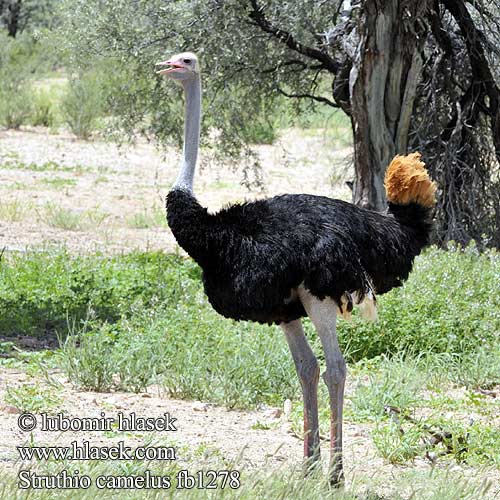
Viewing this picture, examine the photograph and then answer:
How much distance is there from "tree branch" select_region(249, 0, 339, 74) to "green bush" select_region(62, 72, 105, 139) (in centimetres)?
897

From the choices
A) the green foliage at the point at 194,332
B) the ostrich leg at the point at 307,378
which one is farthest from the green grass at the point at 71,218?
the ostrich leg at the point at 307,378

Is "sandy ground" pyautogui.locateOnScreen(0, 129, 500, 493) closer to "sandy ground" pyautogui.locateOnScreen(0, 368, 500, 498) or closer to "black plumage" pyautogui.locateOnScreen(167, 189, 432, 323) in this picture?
"sandy ground" pyautogui.locateOnScreen(0, 368, 500, 498)

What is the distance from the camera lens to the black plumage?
4.55 meters

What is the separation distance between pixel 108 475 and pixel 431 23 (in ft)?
23.0

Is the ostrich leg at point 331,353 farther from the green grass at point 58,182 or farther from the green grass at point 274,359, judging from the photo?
the green grass at point 58,182

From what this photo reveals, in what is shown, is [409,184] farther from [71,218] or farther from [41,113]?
[41,113]

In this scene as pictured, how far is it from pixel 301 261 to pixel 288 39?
19.4 feet

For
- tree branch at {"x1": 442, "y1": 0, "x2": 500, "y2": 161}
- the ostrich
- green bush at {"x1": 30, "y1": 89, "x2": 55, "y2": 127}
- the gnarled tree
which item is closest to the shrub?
green bush at {"x1": 30, "y1": 89, "x2": 55, "y2": 127}

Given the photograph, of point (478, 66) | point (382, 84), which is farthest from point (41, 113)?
point (382, 84)

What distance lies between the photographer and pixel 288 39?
33.2ft

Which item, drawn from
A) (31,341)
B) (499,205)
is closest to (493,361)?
(31,341)

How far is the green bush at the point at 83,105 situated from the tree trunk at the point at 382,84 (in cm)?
1008

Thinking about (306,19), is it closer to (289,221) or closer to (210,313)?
(210,313)

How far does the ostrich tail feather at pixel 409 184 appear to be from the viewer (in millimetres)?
5074
